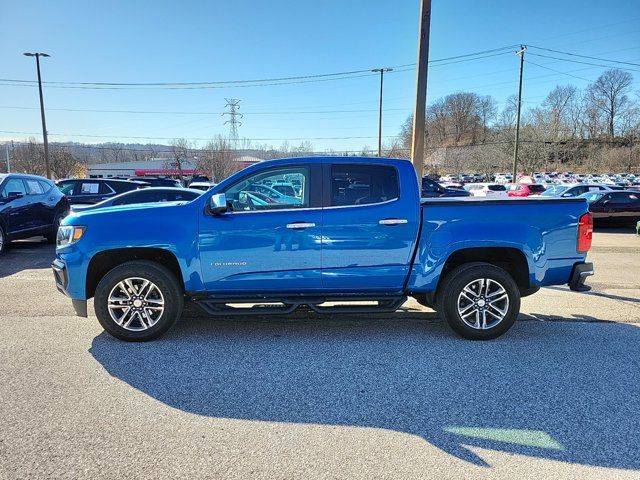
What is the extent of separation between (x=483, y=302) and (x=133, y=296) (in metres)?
3.71

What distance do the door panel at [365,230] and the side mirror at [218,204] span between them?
1.02m

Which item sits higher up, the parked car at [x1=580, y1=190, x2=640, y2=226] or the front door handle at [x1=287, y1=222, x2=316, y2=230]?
the front door handle at [x1=287, y1=222, x2=316, y2=230]

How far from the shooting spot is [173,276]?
4660 mm

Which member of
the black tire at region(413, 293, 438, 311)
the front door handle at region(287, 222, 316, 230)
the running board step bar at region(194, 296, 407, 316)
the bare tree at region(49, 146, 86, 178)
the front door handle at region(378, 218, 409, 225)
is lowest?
the black tire at region(413, 293, 438, 311)

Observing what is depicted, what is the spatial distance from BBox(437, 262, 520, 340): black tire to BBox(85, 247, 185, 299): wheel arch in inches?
113

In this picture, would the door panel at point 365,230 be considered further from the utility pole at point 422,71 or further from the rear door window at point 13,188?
the rear door window at point 13,188

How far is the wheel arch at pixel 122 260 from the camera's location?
183 inches

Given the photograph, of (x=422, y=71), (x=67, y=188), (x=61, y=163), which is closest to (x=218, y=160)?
(x=61, y=163)

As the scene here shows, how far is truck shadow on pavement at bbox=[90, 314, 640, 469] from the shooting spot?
10.0 ft

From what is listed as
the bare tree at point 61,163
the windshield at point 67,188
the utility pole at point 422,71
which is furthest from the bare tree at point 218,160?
the utility pole at point 422,71

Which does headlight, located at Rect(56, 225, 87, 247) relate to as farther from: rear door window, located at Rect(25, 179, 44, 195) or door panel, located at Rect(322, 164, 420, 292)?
rear door window, located at Rect(25, 179, 44, 195)

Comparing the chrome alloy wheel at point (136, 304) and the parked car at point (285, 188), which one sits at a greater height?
the parked car at point (285, 188)

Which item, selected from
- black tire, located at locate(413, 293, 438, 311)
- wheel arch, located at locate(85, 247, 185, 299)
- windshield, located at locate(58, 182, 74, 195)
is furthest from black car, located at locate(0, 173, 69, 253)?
black tire, located at locate(413, 293, 438, 311)

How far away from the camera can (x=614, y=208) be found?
16922mm
